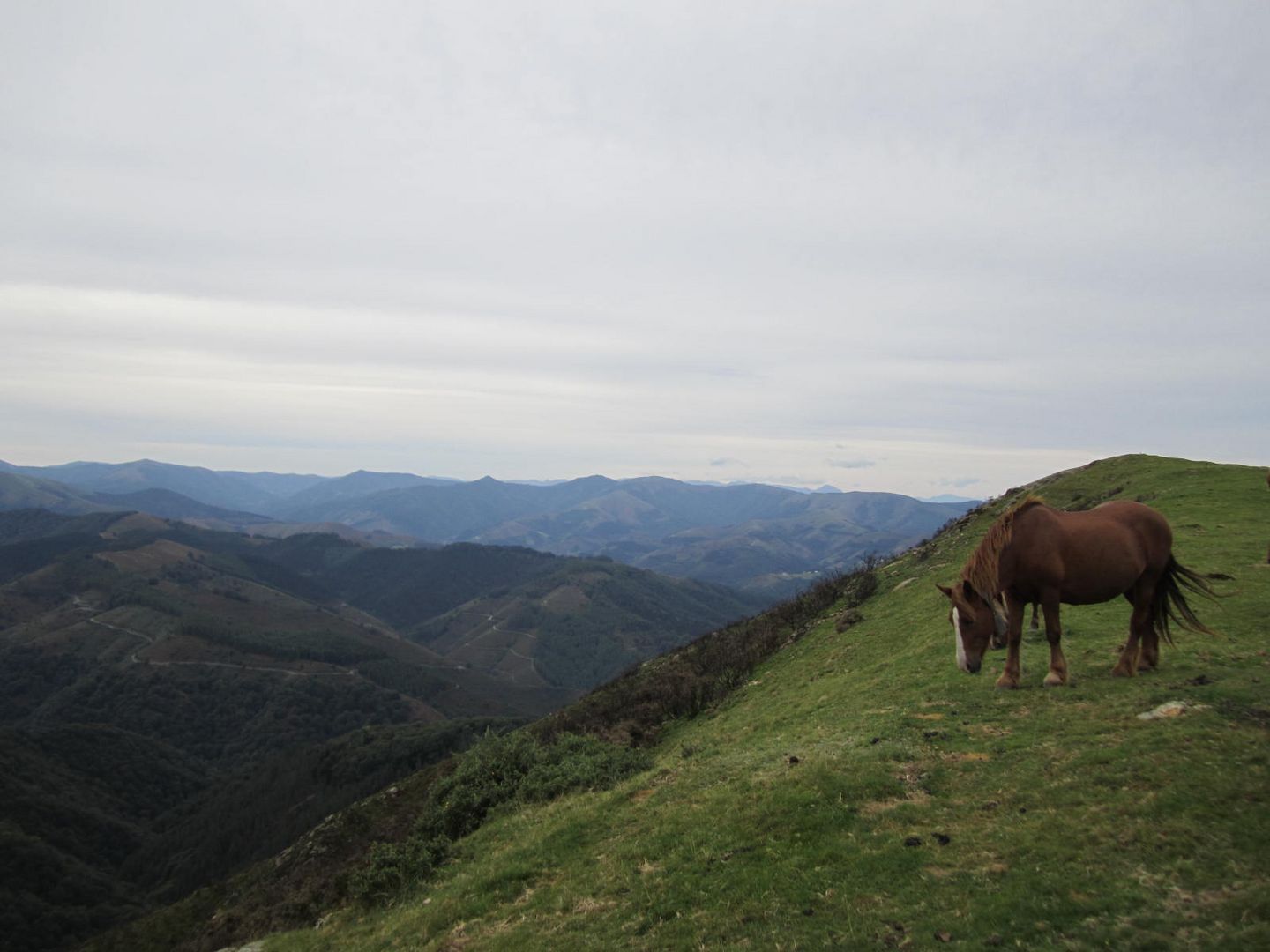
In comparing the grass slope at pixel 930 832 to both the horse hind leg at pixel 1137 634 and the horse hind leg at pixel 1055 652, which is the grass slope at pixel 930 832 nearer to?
the horse hind leg at pixel 1055 652

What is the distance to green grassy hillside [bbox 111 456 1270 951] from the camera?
708cm

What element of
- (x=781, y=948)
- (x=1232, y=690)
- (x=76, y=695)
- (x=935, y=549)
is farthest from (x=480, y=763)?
(x=76, y=695)

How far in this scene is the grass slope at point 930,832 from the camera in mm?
7074

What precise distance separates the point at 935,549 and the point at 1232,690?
24.1m

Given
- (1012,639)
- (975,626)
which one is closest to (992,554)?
(975,626)

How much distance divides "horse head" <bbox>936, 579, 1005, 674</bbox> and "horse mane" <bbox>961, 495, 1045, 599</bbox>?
195 millimetres

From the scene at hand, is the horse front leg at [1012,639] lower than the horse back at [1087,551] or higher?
lower

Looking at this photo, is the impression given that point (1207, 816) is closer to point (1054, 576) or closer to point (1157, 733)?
point (1157, 733)

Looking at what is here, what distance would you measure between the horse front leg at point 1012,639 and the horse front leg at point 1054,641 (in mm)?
461

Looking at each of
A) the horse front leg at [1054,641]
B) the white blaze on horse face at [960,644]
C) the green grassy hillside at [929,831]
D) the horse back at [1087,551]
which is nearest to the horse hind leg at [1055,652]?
the horse front leg at [1054,641]

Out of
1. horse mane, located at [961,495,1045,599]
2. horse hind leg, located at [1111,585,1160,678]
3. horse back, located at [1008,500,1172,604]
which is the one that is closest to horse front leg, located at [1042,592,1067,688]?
horse back, located at [1008,500,1172,604]

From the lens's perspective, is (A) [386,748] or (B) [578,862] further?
(A) [386,748]

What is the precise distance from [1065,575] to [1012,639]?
75.9 inches

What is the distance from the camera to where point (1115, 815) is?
8219 millimetres
